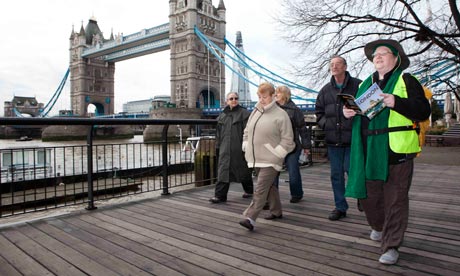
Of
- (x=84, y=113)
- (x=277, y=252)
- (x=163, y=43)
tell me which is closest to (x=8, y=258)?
(x=277, y=252)

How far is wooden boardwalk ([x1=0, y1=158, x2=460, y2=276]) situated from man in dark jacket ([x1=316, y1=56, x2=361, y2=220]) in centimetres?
36

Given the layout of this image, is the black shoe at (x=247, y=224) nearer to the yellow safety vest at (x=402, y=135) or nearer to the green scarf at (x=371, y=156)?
the green scarf at (x=371, y=156)

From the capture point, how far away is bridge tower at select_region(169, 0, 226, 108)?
66.4 m

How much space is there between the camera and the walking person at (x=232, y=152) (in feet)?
14.8

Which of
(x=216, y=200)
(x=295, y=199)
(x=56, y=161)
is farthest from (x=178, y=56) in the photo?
(x=295, y=199)

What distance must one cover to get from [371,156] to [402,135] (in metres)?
0.26

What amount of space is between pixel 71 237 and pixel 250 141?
1.88 metres

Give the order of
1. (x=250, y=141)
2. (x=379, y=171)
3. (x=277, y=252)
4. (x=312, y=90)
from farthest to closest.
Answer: (x=312, y=90) → (x=250, y=141) → (x=277, y=252) → (x=379, y=171)

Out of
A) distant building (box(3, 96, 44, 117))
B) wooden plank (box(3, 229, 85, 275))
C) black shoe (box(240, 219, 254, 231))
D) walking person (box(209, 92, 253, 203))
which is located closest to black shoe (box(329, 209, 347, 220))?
black shoe (box(240, 219, 254, 231))

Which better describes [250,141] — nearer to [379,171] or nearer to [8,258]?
[379,171]

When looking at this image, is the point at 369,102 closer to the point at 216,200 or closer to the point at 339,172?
the point at 339,172

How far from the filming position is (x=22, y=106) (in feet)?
304

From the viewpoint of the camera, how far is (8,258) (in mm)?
2688

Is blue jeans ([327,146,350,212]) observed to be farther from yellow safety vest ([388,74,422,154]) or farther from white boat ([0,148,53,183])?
white boat ([0,148,53,183])
